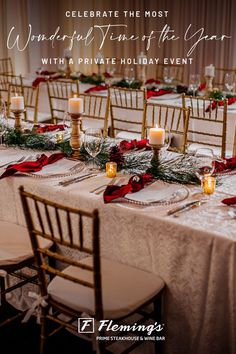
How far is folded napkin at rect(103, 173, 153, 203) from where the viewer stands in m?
2.37

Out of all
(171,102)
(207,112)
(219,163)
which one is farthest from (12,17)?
(219,163)

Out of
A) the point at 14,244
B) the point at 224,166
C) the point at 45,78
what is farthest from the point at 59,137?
the point at 45,78

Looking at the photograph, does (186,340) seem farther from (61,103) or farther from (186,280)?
(61,103)

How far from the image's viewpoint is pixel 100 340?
2.06 m

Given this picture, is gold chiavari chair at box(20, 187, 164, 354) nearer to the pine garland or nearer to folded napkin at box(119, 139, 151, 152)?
the pine garland

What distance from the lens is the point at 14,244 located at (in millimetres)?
2559

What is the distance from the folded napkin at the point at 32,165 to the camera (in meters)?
2.74

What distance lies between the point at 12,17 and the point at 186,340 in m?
6.47

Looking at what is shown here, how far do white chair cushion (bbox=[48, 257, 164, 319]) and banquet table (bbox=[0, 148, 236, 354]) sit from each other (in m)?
0.08

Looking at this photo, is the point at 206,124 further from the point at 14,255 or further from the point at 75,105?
the point at 14,255

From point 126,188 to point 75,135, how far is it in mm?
642

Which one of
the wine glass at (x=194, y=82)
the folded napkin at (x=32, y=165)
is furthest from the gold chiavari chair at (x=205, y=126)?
the folded napkin at (x=32, y=165)

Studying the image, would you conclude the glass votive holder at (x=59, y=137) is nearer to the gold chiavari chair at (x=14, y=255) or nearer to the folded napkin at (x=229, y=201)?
the gold chiavari chair at (x=14, y=255)

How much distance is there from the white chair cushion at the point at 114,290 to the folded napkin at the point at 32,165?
2.20 feet
